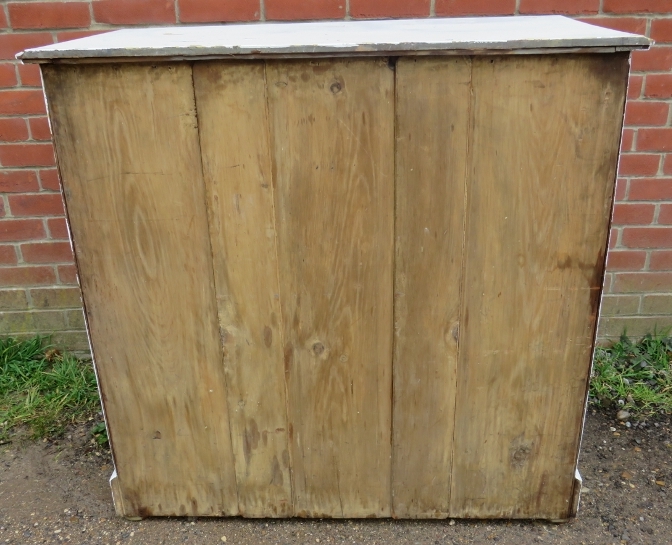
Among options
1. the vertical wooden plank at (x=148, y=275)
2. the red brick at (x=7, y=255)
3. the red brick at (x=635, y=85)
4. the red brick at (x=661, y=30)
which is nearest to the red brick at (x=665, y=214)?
the red brick at (x=635, y=85)

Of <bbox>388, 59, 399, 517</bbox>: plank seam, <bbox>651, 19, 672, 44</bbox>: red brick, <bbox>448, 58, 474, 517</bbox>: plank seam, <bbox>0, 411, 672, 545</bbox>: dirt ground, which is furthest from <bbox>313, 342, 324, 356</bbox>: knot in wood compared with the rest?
<bbox>651, 19, 672, 44</bbox>: red brick

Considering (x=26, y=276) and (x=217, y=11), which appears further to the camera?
(x=26, y=276)

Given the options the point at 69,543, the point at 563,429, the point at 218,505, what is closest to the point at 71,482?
the point at 69,543

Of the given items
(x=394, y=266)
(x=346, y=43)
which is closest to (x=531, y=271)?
(x=394, y=266)

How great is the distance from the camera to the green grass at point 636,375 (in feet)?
7.80

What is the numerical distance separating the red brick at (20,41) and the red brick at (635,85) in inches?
85.0

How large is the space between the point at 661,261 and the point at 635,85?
0.74m

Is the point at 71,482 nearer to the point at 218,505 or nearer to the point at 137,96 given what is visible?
the point at 218,505

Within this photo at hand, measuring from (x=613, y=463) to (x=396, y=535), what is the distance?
0.86 m

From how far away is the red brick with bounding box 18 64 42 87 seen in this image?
226 cm

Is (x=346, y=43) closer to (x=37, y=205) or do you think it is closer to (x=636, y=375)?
(x=37, y=205)

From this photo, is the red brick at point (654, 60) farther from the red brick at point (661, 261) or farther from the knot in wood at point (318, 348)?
the knot in wood at point (318, 348)

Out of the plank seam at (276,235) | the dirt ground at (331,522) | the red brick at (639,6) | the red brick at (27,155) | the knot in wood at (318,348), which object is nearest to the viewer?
the plank seam at (276,235)

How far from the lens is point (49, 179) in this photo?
241 cm
